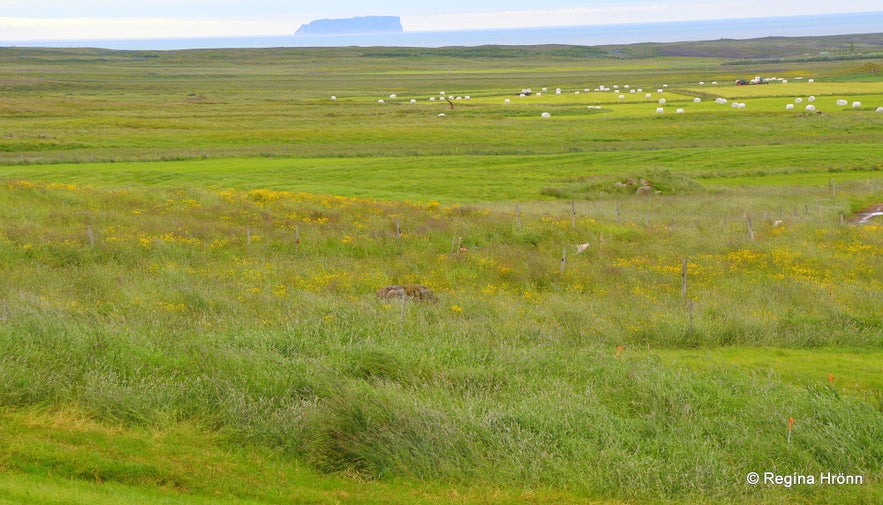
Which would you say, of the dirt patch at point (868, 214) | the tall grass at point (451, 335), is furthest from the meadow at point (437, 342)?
the dirt patch at point (868, 214)

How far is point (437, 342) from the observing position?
15734 mm

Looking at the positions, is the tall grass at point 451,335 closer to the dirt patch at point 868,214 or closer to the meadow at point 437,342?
the meadow at point 437,342

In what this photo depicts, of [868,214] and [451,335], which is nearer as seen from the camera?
[451,335]

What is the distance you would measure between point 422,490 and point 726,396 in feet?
18.4

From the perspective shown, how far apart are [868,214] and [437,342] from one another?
2949cm

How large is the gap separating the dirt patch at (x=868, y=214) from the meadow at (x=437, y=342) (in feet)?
2.48

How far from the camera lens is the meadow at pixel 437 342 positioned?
10781mm

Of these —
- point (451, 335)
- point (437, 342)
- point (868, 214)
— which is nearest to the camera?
point (437, 342)

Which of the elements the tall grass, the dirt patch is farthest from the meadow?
the dirt patch

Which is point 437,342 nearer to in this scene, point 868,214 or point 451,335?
point 451,335

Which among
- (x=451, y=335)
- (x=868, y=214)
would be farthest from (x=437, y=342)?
(x=868, y=214)

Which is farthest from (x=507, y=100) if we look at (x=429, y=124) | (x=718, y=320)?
(x=718, y=320)

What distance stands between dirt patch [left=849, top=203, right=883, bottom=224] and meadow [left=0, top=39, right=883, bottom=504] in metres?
0.76

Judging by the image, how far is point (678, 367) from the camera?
15.2 m
